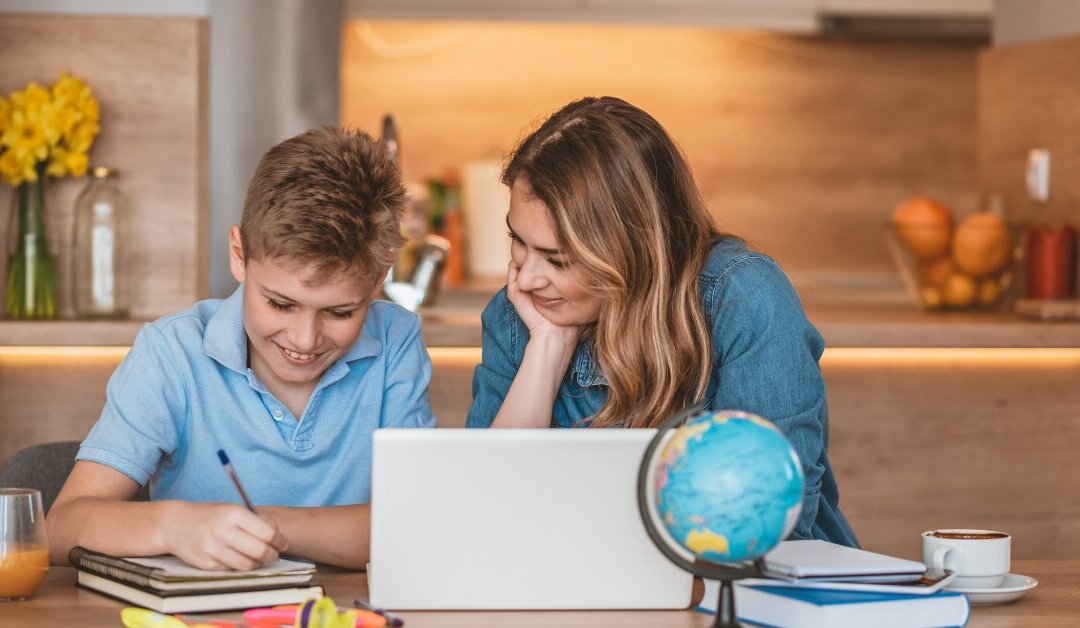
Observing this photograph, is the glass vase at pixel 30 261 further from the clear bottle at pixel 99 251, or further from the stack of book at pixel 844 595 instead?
the stack of book at pixel 844 595

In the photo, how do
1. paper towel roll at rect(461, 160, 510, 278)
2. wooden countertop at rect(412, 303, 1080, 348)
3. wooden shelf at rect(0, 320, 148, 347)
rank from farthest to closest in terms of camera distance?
paper towel roll at rect(461, 160, 510, 278)
wooden countertop at rect(412, 303, 1080, 348)
wooden shelf at rect(0, 320, 148, 347)

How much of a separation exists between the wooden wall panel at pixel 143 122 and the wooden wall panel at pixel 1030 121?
5.79 ft

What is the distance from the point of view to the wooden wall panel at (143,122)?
258cm

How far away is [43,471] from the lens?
175cm

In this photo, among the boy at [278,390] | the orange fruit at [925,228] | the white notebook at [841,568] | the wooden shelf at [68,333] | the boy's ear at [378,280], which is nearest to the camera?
the white notebook at [841,568]

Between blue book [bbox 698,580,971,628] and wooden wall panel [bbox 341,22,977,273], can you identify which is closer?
blue book [bbox 698,580,971,628]

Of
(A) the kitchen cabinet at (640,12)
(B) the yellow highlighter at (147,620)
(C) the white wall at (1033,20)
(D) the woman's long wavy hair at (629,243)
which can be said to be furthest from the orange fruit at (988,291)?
(B) the yellow highlighter at (147,620)

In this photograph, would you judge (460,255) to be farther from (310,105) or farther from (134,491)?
(134,491)

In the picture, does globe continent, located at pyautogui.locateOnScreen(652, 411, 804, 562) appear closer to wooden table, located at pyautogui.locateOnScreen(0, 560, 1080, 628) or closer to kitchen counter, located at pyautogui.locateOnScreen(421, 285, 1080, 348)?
wooden table, located at pyautogui.locateOnScreen(0, 560, 1080, 628)

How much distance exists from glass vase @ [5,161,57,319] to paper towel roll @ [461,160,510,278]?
5.47ft

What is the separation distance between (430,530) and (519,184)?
586 millimetres

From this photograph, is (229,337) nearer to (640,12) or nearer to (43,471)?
(43,471)

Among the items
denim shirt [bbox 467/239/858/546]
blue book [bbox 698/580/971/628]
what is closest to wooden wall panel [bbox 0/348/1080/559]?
denim shirt [bbox 467/239/858/546]

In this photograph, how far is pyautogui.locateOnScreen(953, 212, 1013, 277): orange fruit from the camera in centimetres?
291
